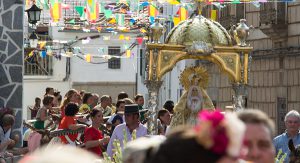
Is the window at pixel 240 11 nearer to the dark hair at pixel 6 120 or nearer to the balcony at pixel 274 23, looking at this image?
the balcony at pixel 274 23

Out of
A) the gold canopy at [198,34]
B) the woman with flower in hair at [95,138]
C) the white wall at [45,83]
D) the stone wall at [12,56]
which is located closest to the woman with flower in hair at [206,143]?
the woman with flower in hair at [95,138]

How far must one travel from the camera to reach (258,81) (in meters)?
33.0

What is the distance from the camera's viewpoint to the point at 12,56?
17812 millimetres

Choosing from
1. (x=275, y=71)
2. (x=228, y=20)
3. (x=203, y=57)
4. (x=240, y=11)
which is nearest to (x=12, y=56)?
(x=203, y=57)

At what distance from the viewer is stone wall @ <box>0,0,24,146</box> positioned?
17.7 m

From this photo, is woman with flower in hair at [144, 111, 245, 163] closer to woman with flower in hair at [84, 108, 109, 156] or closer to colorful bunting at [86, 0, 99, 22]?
woman with flower in hair at [84, 108, 109, 156]

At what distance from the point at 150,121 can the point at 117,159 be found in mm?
3652

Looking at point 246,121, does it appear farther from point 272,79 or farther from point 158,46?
point 272,79

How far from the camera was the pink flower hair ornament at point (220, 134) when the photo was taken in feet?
12.4

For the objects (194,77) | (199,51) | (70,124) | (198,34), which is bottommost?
(70,124)

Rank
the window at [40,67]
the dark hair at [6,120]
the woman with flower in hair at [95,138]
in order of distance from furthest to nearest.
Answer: the window at [40,67] → the dark hair at [6,120] → the woman with flower in hair at [95,138]

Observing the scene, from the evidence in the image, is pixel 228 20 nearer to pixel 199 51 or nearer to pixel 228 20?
pixel 228 20

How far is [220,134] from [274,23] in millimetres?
27031

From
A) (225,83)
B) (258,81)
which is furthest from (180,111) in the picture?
(225,83)
